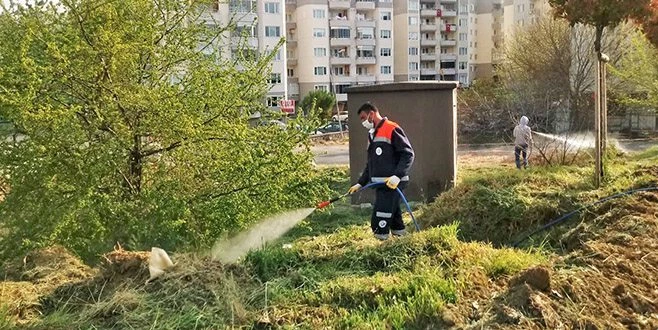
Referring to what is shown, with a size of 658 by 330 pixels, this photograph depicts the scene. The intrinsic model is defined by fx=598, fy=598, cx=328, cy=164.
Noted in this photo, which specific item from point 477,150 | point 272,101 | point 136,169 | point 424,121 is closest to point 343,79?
point 477,150

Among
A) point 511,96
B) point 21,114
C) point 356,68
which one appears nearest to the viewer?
point 21,114

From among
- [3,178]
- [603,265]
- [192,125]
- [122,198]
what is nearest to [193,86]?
[192,125]

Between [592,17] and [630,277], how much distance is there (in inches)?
213

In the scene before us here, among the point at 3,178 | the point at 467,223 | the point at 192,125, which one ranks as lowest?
the point at 467,223

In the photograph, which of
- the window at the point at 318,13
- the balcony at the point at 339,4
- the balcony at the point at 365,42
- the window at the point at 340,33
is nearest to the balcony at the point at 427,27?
the balcony at the point at 365,42

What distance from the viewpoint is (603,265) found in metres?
4.67

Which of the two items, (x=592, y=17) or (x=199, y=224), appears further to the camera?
(x=592, y=17)

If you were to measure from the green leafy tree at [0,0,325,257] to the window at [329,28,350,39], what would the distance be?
6387cm

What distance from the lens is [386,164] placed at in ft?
21.7

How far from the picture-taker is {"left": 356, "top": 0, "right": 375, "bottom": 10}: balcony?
242 ft

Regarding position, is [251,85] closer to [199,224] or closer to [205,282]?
[199,224]

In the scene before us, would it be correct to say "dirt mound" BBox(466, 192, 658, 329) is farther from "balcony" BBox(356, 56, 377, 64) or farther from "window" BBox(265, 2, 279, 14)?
"balcony" BBox(356, 56, 377, 64)

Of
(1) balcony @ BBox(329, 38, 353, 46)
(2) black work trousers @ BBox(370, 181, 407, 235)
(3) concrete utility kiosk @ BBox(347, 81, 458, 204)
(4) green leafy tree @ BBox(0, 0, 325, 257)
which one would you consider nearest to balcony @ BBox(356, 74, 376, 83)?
(1) balcony @ BBox(329, 38, 353, 46)

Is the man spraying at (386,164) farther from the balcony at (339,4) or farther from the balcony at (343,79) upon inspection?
the balcony at (339,4)
